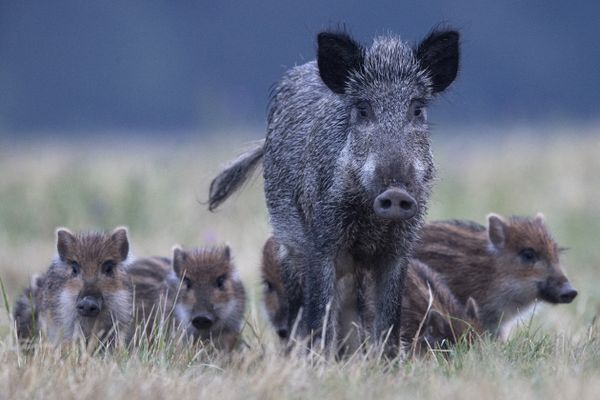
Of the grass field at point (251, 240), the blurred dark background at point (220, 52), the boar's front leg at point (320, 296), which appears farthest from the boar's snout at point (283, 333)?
the blurred dark background at point (220, 52)

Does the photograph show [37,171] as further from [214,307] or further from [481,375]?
[481,375]

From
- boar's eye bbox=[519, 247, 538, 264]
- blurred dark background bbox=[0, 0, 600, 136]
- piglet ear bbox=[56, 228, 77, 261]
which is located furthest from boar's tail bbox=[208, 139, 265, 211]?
blurred dark background bbox=[0, 0, 600, 136]

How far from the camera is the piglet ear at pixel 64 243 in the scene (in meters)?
7.55

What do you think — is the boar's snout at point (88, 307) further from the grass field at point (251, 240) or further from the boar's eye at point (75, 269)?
the grass field at point (251, 240)

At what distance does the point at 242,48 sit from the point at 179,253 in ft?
164

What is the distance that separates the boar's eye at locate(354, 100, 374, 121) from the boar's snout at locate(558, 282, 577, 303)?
209 centimetres

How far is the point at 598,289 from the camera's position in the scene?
980cm

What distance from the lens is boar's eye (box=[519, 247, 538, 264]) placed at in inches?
343

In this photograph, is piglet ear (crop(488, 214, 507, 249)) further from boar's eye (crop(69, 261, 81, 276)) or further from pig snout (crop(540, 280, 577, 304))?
boar's eye (crop(69, 261, 81, 276))

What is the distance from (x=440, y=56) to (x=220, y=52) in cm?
5226

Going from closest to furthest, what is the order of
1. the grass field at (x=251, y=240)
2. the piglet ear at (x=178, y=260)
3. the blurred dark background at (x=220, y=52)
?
the grass field at (x=251, y=240) → the piglet ear at (x=178, y=260) → the blurred dark background at (x=220, y=52)

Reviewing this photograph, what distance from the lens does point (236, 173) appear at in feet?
29.5

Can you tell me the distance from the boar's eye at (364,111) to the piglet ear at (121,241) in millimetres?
1634

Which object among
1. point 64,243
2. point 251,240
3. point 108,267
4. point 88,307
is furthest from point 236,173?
point 251,240
